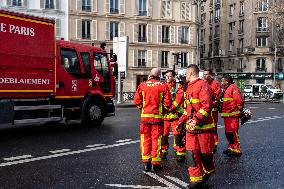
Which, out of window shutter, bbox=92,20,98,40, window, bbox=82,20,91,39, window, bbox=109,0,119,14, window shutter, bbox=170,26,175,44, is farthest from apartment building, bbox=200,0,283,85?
window, bbox=82,20,91,39

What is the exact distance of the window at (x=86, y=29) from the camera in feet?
148

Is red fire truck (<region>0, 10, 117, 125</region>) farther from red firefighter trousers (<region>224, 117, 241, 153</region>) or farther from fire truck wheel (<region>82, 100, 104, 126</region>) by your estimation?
red firefighter trousers (<region>224, 117, 241, 153</region>)

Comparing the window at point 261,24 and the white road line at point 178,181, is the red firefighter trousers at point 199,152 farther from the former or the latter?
the window at point 261,24

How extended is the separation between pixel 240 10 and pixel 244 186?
61.1 m

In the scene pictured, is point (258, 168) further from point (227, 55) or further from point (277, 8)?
point (227, 55)

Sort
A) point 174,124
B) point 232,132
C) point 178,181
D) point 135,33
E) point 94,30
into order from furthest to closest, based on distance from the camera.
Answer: point 135,33 → point 94,30 → point 232,132 → point 174,124 → point 178,181

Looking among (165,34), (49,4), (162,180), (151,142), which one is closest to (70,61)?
(151,142)

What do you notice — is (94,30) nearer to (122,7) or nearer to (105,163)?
(122,7)

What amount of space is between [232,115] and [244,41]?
183 ft

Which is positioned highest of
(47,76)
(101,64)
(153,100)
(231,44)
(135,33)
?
(231,44)

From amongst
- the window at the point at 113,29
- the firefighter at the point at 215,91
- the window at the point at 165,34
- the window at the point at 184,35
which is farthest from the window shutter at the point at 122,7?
the firefighter at the point at 215,91

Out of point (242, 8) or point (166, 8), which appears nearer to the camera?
point (166, 8)

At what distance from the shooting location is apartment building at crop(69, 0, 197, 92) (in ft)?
148

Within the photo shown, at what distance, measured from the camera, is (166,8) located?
4916cm
